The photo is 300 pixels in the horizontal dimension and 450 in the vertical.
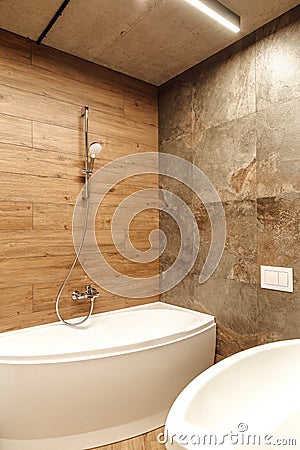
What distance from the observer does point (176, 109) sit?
9.39 feet

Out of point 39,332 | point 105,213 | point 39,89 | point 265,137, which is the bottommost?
point 39,332

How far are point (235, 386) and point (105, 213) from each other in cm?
176

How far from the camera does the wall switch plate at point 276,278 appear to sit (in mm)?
1981

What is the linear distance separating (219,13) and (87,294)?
2100mm

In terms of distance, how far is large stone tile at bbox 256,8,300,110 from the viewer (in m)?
1.98

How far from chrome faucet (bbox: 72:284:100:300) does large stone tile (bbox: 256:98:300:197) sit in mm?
1410

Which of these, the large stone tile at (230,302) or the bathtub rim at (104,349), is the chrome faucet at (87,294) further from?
the large stone tile at (230,302)

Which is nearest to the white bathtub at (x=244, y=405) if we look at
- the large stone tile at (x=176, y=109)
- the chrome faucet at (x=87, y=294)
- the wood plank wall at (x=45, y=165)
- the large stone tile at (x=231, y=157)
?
the large stone tile at (x=231, y=157)

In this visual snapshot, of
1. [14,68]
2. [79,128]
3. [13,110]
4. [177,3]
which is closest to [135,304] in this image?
[79,128]

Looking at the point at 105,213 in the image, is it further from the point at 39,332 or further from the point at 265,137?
the point at 265,137

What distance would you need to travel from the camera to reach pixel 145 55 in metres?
2.52

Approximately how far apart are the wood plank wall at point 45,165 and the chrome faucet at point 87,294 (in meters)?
→ 0.06

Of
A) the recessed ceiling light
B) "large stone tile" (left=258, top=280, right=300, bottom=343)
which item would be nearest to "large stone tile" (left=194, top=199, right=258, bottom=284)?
"large stone tile" (left=258, top=280, right=300, bottom=343)

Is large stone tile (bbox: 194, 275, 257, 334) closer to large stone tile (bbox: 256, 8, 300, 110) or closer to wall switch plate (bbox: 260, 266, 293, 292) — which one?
wall switch plate (bbox: 260, 266, 293, 292)
